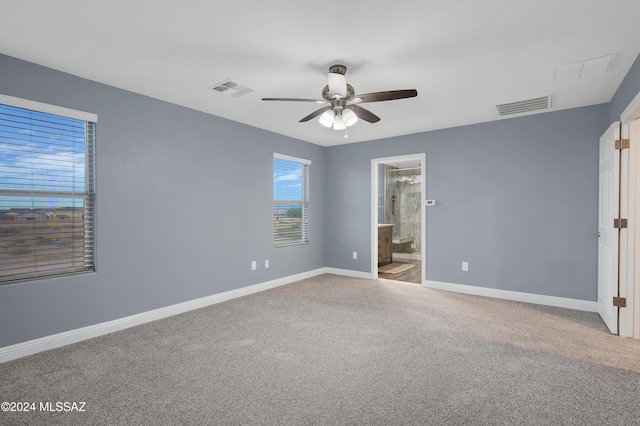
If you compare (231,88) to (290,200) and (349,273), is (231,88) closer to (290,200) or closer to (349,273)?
(290,200)

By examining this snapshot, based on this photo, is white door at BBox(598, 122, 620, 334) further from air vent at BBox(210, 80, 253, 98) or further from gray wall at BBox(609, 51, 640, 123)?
air vent at BBox(210, 80, 253, 98)

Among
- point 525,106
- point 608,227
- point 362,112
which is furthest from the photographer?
point 525,106

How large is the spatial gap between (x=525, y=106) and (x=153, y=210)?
447cm

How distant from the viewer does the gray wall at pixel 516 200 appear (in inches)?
151

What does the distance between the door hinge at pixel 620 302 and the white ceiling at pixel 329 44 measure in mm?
2085

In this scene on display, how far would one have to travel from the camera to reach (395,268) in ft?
21.8

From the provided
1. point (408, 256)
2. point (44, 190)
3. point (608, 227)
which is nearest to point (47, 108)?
point (44, 190)

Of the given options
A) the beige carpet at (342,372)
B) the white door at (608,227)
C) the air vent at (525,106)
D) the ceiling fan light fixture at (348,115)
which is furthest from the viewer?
the air vent at (525,106)

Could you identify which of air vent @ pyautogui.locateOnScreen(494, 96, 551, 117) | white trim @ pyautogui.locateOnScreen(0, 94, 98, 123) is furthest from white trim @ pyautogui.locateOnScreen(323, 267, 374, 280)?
white trim @ pyautogui.locateOnScreen(0, 94, 98, 123)

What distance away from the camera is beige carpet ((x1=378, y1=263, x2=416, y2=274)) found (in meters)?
6.34

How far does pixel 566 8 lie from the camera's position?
6.49 feet

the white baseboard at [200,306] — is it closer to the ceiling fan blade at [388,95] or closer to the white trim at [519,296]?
the white trim at [519,296]

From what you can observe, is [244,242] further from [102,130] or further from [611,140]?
[611,140]

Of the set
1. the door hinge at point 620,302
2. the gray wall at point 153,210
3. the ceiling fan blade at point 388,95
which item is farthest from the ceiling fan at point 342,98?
the door hinge at point 620,302
